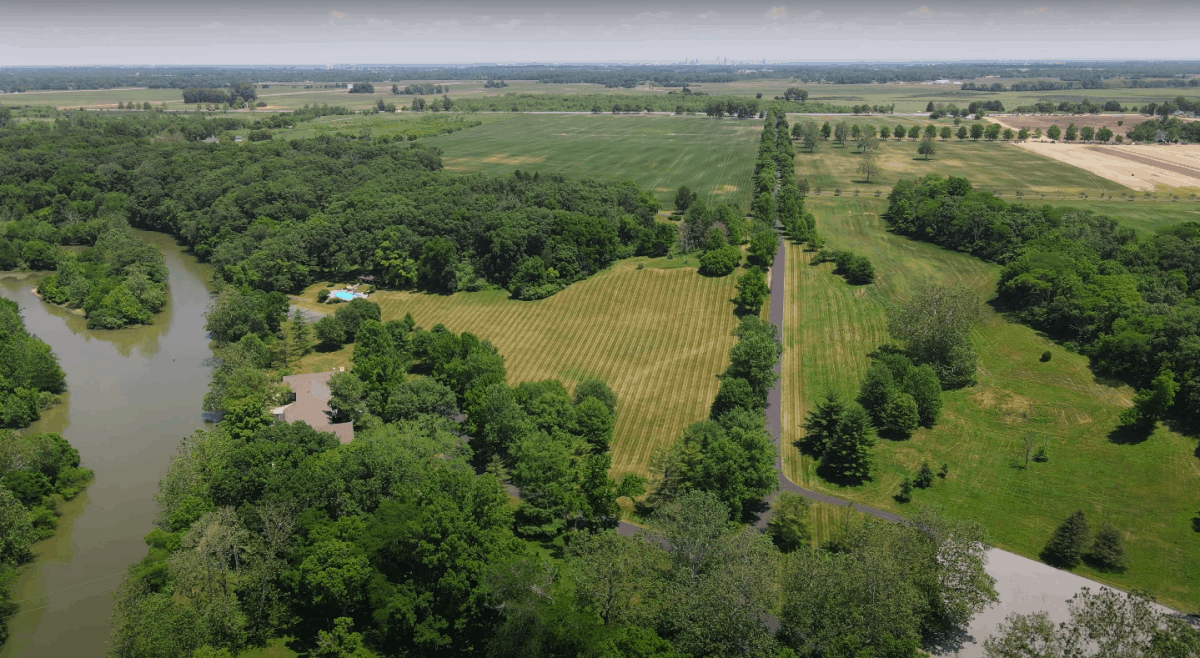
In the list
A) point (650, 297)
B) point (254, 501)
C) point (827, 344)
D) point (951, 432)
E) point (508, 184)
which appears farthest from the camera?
point (508, 184)

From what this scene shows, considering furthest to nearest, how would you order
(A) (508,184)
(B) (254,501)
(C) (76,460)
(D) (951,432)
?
(A) (508,184)
(D) (951,432)
(C) (76,460)
(B) (254,501)

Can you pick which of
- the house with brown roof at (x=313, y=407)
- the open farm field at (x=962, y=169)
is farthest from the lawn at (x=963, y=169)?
the house with brown roof at (x=313, y=407)

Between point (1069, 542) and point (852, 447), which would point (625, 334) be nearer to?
point (852, 447)

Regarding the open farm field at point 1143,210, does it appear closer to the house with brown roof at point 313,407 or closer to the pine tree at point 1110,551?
the pine tree at point 1110,551

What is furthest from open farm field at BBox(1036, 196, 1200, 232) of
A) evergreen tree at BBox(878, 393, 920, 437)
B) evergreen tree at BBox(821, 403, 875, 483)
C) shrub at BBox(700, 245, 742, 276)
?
evergreen tree at BBox(821, 403, 875, 483)

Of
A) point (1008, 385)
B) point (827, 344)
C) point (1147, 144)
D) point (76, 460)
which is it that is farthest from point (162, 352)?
point (1147, 144)

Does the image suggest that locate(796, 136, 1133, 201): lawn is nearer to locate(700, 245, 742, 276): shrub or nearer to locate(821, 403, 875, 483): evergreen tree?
locate(700, 245, 742, 276): shrub

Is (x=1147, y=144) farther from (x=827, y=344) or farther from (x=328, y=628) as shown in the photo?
(x=328, y=628)

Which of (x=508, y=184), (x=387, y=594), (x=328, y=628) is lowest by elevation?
(x=328, y=628)
